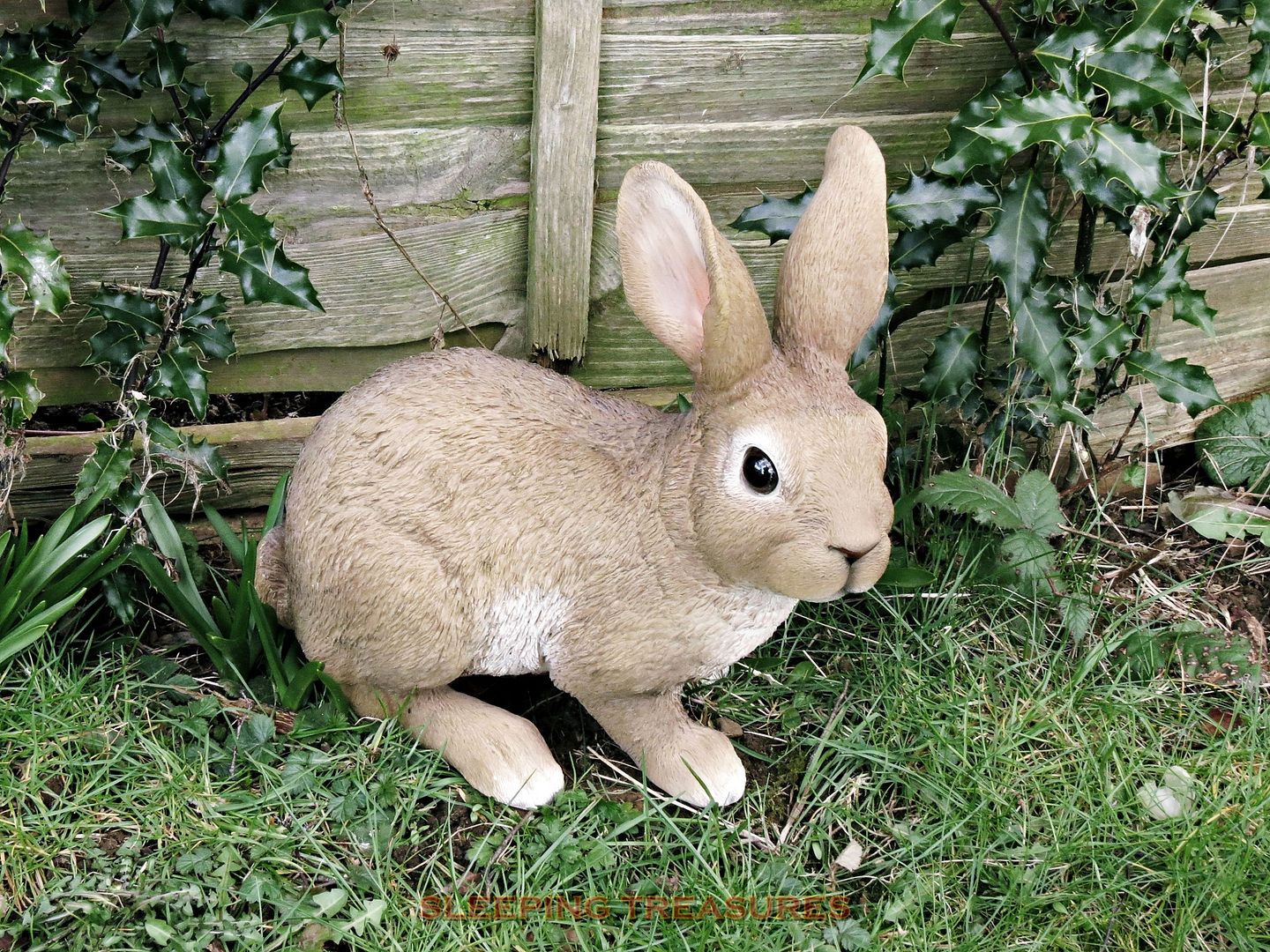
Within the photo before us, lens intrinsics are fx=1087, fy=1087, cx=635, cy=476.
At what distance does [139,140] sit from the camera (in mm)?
2553

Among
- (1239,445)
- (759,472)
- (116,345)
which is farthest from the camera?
(1239,445)

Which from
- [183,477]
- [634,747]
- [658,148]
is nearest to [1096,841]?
[634,747]

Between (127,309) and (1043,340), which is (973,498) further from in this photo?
(127,309)

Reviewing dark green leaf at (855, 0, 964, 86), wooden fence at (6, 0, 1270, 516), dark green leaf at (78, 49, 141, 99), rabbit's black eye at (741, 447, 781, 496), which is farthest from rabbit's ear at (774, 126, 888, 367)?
dark green leaf at (78, 49, 141, 99)

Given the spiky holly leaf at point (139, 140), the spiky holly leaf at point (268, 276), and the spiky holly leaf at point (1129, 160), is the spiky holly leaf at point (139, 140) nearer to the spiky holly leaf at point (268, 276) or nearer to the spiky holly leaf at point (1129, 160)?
the spiky holly leaf at point (268, 276)

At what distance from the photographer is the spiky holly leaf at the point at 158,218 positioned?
2410 millimetres

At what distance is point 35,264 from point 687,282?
1427 mm

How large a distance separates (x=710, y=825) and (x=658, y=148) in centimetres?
176

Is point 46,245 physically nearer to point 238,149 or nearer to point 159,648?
point 238,149

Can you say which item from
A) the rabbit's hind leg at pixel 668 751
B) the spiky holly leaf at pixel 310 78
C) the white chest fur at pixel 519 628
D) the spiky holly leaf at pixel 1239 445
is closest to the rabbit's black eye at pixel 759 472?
the white chest fur at pixel 519 628

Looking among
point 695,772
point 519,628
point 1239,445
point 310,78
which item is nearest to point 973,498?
point 695,772

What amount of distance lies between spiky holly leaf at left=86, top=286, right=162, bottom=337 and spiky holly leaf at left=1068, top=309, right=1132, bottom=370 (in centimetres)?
238

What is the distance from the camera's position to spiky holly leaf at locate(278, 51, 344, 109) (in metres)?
2.52

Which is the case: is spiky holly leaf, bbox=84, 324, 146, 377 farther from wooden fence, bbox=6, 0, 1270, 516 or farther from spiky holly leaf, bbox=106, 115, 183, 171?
spiky holly leaf, bbox=106, 115, 183, 171
